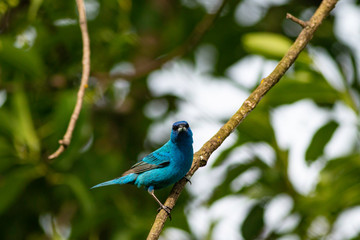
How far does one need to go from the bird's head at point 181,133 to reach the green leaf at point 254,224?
910 millimetres

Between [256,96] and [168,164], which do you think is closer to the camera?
[256,96]

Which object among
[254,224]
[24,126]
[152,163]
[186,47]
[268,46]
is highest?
[268,46]

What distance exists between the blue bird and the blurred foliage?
1.21 ft

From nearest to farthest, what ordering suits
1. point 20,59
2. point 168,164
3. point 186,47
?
point 168,164, point 20,59, point 186,47

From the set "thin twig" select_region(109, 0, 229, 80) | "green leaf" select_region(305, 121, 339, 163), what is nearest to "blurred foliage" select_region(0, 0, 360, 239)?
"green leaf" select_region(305, 121, 339, 163)

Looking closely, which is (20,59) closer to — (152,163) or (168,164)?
(152,163)

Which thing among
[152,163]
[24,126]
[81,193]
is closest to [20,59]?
[24,126]

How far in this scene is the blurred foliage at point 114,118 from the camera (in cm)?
355

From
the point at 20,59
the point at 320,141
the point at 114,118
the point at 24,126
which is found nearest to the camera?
the point at 320,141

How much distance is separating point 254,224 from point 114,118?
2.14 metres

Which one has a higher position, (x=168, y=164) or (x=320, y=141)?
(x=320, y=141)

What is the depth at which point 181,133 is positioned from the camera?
12.1 ft

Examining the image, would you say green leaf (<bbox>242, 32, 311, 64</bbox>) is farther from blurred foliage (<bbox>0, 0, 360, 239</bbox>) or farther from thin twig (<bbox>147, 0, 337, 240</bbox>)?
thin twig (<bbox>147, 0, 337, 240</bbox>)

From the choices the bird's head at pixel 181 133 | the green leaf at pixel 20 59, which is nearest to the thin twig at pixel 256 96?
the bird's head at pixel 181 133
